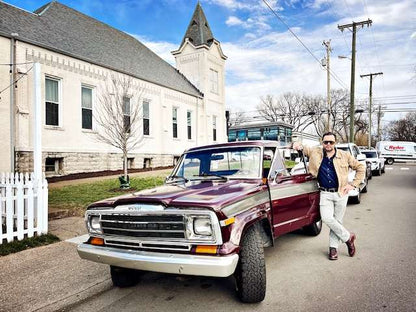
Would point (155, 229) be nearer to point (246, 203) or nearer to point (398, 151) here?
point (246, 203)

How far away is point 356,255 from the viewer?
482 cm

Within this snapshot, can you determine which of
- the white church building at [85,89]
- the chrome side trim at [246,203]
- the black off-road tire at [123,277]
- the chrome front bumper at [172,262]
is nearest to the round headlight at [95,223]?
the chrome front bumper at [172,262]

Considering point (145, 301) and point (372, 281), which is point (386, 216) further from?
point (145, 301)

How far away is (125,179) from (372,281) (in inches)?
354

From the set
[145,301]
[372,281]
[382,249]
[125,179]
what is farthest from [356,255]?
[125,179]

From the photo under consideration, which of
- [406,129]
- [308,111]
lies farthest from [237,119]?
[406,129]

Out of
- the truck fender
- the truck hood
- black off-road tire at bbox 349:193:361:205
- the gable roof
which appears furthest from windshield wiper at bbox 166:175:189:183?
the gable roof

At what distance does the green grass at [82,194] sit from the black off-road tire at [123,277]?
4377 millimetres

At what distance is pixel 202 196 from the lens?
3.22 metres

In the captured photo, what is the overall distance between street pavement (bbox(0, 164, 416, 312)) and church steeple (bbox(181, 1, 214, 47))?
81.5ft

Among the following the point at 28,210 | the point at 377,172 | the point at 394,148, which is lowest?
the point at 377,172

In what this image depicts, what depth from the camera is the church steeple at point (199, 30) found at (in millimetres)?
27406

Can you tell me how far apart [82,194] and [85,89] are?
Result: 8.56m

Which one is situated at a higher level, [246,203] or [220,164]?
[220,164]
